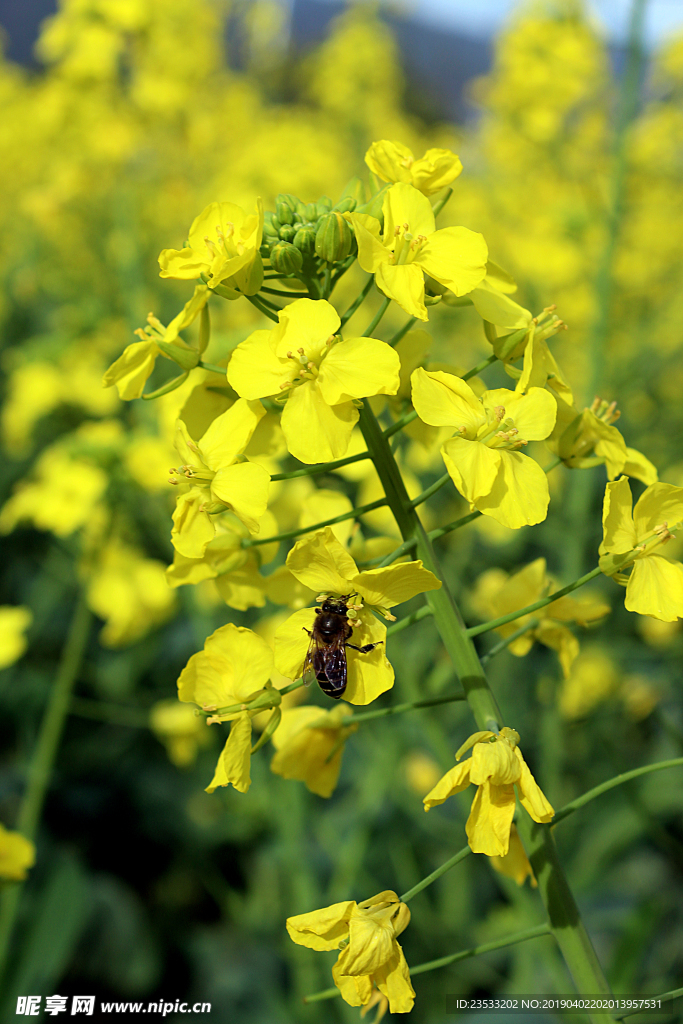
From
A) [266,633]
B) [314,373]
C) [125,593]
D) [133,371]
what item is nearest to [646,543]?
[314,373]

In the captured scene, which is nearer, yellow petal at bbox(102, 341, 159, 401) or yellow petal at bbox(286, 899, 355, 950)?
yellow petal at bbox(286, 899, 355, 950)

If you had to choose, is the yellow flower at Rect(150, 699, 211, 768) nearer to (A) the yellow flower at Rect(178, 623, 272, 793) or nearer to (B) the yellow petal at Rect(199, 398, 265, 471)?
(A) the yellow flower at Rect(178, 623, 272, 793)

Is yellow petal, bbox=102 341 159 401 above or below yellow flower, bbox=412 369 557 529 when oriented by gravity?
below

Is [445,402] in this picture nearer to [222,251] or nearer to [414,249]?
[414,249]

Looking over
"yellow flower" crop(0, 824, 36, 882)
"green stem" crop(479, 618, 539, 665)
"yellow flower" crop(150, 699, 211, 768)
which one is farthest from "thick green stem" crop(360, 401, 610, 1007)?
"yellow flower" crop(150, 699, 211, 768)

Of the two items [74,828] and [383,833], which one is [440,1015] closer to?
[383,833]

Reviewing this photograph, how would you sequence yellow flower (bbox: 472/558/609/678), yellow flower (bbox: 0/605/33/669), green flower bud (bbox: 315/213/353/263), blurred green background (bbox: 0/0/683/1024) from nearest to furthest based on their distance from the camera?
green flower bud (bbox: 315/213/353/263)
yellow flower (bbox: 472/558/609/678)
yellow flower (bbox: 0/605/33/669)
blurred green background (bbox: 0/0/683/1024)

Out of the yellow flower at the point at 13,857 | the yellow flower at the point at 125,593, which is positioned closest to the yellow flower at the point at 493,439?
the yellow flower at the point at 13,857
